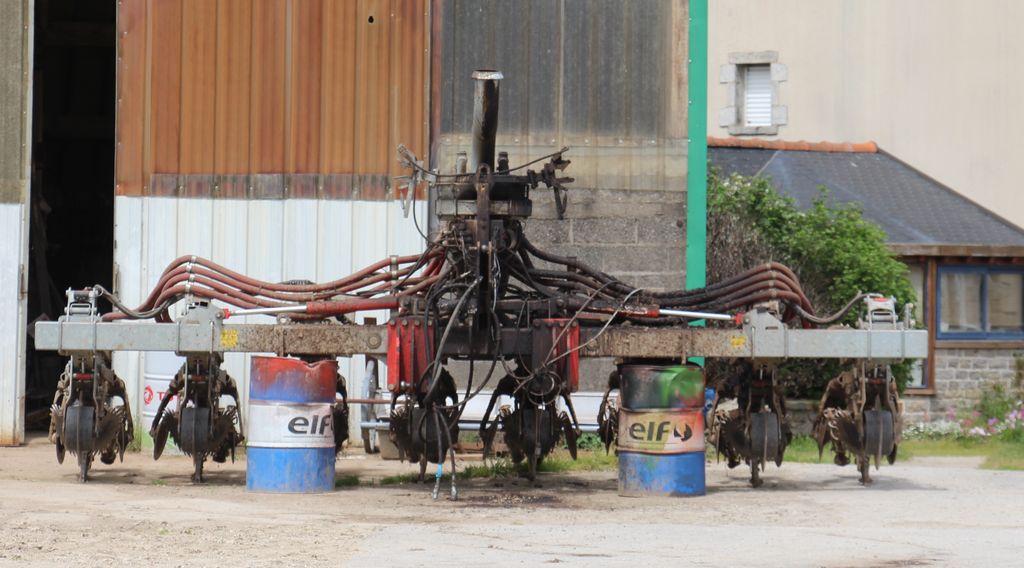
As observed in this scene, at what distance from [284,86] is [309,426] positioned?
5.42 m

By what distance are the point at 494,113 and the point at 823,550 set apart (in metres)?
3.90

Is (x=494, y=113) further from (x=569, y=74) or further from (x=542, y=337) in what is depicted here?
(x=569, y=74)

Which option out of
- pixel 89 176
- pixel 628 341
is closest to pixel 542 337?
pixel 628 341

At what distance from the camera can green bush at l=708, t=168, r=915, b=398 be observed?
19312 mm

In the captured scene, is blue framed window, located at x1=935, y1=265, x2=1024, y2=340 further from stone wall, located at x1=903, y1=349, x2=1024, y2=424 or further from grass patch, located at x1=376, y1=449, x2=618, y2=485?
grass patch, located at x1=376, y1=449, x2=618, y2=485

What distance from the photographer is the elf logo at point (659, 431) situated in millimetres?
12164

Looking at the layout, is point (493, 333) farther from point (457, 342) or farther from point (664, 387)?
point (664, 387)

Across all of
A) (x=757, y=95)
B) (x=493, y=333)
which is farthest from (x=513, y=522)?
(x=757, y=95)

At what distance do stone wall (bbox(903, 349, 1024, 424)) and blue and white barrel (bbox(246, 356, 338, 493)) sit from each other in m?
10.9

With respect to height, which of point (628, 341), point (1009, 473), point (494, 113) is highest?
point (494, 113)

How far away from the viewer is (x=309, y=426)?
12141mm

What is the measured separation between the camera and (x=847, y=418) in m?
13.1

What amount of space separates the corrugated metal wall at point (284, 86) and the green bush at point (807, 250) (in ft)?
15.3

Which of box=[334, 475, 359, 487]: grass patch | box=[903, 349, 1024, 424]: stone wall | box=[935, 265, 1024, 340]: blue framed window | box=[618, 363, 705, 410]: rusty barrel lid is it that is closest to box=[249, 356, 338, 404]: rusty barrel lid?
box=[334, 475, 359, 487]: grass patch
